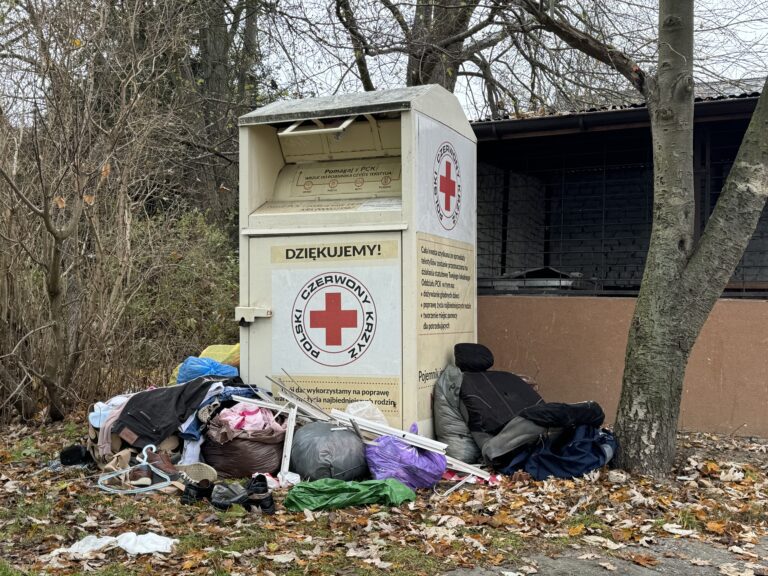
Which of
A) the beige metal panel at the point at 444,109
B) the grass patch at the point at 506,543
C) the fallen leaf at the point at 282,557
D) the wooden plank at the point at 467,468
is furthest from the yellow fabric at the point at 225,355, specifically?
the grass patch at the point at 506,543

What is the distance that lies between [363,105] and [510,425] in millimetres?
2811

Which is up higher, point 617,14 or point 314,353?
point 617,14

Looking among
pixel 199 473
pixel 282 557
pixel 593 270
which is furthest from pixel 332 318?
pixel 593 270

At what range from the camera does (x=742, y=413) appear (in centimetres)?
786

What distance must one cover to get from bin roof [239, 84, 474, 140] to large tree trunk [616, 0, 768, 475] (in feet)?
5.99

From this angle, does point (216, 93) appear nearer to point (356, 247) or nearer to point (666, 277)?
point (356, 247)

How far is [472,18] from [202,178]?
544 cm

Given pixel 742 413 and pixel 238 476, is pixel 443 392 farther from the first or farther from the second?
pixel 742 413

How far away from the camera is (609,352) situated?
838cm

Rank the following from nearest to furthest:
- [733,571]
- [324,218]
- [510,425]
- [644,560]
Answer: [733,571] < [644,560] < [510,425] < [324,218]

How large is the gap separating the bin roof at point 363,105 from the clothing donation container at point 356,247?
0.04ft

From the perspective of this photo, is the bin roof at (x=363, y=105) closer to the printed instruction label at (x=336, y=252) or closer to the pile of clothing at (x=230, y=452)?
the printed instruction label at (x=336, y=252)

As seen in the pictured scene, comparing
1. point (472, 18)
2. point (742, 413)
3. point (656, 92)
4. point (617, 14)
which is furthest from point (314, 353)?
point (472, 18)

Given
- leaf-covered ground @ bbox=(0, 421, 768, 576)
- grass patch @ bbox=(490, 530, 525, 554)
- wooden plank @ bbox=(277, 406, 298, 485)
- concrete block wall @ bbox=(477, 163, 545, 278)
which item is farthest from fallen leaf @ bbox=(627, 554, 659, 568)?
concrete block wall @ bbox=(477, 163, 545, 278)
